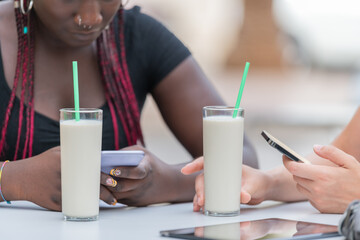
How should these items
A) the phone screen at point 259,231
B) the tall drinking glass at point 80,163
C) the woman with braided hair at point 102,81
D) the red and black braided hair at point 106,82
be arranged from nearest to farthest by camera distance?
the phone screen at point 259,231 < the tall drinking glass at point 80,163 < the woman with braided hair at point 102,81 < the red and black braided hair at point 106,82

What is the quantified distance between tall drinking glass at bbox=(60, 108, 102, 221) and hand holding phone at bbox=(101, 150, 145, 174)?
2.8 inches

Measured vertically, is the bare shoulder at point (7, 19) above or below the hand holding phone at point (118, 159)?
above

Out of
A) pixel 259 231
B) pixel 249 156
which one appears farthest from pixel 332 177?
pixel 249 156

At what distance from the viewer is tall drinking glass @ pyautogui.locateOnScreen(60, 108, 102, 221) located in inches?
54.6

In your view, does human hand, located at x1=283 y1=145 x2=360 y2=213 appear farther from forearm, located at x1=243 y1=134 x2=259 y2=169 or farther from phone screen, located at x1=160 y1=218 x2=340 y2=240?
Result: forearm, located at x1=243 y1=134 x2=259 y2=169

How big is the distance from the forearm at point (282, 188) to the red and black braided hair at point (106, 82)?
51 cm

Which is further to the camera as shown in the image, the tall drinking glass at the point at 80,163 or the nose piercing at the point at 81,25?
the nose piercing at the point at 81,25

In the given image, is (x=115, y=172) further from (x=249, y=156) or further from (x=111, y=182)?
(x=249, y=156)

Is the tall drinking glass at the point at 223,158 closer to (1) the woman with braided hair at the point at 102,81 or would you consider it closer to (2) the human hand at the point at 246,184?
(2) the human hand at the point at 246,184

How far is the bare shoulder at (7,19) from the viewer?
1.96m

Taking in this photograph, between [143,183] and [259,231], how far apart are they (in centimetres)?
40

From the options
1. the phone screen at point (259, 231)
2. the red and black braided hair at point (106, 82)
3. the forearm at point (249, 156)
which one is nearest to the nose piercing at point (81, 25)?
the red and black braided hair at point (106, 82)

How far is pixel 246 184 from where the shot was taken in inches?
62.5

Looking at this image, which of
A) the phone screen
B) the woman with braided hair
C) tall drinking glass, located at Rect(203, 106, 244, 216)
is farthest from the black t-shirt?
the phone screen
